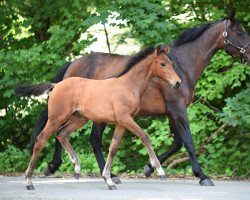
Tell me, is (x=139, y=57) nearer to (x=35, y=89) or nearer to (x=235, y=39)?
(x=35, y=89)

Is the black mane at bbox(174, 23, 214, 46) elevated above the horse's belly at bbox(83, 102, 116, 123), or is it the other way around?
the black mane at bbox(174, 23, 214, 46)

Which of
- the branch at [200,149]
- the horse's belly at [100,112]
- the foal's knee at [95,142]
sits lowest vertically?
the branch at [200,149]

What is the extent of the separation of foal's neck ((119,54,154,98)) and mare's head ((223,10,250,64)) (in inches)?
72.1

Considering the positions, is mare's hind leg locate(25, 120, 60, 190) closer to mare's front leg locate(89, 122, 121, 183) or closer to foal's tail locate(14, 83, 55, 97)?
foal's tail locate(14, 83, 55, 97)

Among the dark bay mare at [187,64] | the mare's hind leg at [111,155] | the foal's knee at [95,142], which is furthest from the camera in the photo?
the foal's knee at [95,142]

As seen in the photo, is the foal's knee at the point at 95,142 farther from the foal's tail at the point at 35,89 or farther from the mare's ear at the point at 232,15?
the mare's ear at the point at 232,15

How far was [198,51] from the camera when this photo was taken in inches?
471

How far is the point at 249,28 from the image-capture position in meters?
17.0

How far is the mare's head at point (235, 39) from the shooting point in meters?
11.8

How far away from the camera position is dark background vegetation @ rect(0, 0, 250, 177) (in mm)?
15562

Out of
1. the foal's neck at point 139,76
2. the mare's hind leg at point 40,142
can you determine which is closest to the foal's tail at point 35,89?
the mare's hind leg at point 40,142

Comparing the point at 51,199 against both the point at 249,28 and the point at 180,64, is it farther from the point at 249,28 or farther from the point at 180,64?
the point at 249,28

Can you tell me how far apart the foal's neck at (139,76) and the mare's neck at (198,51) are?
1.32 metres

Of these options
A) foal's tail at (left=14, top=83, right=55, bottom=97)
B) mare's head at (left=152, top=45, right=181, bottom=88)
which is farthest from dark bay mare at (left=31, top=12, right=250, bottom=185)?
mare's head at (left=152, top=45, right=181, bottom=88)
